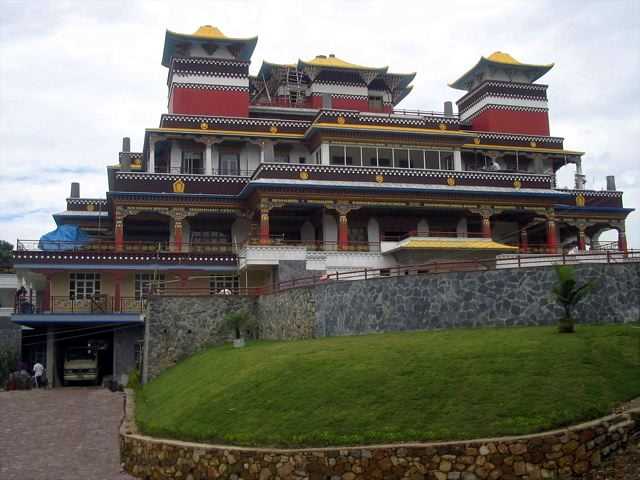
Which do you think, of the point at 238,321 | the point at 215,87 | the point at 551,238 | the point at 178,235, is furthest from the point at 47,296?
the point at 551,238

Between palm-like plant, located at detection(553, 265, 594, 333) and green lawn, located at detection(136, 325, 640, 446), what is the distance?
49 cm

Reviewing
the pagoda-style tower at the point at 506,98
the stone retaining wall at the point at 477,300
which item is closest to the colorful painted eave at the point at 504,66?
the pagoda-style tower at the point at 506,98

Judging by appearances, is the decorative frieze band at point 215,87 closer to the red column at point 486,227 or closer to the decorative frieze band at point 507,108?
the decorative frieze band at point 507,108

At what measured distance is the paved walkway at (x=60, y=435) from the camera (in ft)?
67.1

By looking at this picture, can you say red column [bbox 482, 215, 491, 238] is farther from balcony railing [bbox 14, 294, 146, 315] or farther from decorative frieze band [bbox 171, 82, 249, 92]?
balcony railing [bbox 14, 294, 146, 315]

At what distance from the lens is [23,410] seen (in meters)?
29.6

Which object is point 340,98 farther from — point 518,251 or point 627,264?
point 627,264

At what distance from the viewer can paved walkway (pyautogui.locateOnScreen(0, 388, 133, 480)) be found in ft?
67.1

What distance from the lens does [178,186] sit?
148 ft

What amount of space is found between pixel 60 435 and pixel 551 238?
104 feet

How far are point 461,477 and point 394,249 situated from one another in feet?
85.9

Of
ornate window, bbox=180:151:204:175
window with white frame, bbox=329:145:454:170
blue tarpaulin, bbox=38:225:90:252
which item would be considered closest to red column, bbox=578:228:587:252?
window with white frame, bbox=329:145:454:170

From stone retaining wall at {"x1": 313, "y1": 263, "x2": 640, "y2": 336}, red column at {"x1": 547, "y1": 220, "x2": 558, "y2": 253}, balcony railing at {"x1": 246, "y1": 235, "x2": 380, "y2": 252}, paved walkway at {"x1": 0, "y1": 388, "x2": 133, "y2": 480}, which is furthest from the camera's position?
red column at {"x1": 547, "y1": 220, "x2": 558, "y2": 253}

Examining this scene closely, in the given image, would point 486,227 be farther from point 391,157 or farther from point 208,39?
point 208,39
